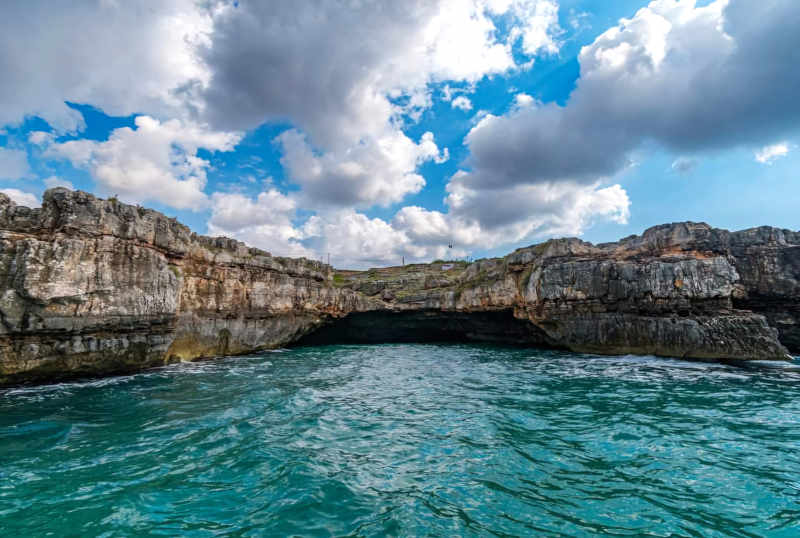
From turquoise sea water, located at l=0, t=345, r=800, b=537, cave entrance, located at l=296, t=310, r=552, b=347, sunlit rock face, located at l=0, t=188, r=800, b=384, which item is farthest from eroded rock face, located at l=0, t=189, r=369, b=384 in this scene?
cave entrance, located at l=296, t=310, r=552, b=347

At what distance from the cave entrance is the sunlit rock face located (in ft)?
0.85

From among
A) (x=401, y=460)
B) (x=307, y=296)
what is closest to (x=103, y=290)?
(x=307, y=296)

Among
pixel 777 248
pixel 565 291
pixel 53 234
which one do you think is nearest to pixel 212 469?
pixel 53 234

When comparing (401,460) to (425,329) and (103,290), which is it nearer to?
(103,290)

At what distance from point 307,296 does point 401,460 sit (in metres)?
23.1

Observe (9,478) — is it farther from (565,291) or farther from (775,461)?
(565,291)

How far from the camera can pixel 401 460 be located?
7.57m

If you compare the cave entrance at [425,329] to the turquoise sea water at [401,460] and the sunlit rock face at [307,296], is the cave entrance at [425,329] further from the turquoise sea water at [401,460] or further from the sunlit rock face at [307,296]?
the turquoise sea water at [401,460]

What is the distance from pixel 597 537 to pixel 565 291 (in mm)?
22108

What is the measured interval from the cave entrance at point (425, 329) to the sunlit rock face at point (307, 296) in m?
0.26

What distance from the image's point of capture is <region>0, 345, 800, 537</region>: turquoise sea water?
212 inches

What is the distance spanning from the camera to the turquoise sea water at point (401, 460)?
17.7 feet

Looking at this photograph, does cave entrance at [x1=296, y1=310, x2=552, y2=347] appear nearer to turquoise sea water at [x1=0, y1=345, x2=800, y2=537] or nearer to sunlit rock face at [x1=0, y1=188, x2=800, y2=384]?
sunlit rock face at [x1=0, y1=188, x2=800, y2=384]

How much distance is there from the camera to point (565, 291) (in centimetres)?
2492
